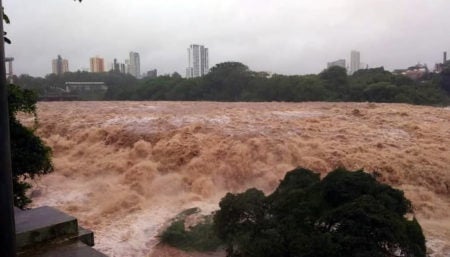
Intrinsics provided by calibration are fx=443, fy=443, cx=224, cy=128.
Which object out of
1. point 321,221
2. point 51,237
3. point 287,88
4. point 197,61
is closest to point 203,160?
point 321,221

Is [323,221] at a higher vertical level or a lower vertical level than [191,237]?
higher

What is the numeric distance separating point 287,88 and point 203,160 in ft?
41.9

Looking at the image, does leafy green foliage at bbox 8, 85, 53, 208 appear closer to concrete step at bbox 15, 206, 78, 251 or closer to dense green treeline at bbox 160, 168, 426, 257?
dense green treeline at bbox 160, 168, 426, 257

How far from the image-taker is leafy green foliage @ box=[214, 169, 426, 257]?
166 inches

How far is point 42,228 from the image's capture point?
220 centimetres

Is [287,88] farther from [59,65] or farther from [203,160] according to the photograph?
[59,65]

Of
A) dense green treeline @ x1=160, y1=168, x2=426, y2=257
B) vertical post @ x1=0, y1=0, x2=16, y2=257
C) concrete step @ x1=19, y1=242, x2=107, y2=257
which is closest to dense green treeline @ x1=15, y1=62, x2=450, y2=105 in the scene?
dense green treeline @ x1=160, y1=168, x2=426, y2=257

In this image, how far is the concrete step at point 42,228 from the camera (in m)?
2.14

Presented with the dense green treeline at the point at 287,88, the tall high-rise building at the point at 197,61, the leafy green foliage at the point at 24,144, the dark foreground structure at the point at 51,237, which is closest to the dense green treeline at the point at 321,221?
the leafy green foliage at the point at 24,144

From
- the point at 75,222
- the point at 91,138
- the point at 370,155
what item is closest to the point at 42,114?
the point at 91,138

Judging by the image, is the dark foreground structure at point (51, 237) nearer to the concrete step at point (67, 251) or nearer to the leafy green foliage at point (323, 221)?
the concrete step at point (67, 251)

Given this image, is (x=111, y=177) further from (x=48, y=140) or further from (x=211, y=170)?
(x=48, y=140)

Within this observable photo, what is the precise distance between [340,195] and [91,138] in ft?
28.5

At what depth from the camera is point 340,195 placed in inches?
190
